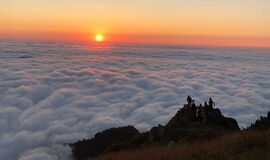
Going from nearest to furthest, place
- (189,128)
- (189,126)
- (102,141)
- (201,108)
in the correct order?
(189,128), (189,126), (201,108), (102,141)

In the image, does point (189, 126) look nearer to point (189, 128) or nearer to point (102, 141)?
point (189, 128)

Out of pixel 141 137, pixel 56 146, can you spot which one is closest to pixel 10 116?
pixel 56 146

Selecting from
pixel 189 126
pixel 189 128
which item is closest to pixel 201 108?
pixel 189 126

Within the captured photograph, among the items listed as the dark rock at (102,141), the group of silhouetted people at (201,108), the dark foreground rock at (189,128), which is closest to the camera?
the dark foreground rock at (189,128)

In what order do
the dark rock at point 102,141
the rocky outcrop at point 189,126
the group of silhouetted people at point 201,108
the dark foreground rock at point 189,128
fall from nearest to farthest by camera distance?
the dark foreground rock at point 189,128 < the rocky outcrop at point 189,126 < the group of silhouetted people at point 201,108 < the dark rock at point 102,141

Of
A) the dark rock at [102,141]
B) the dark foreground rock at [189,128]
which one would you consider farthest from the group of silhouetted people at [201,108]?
the dark rock at [102,141]

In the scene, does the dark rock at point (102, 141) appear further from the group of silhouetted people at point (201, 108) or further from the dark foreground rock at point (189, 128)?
the group of silhouetted people at point (201, 108)

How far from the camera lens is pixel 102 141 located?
45719mm

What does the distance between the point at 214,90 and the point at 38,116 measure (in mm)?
66671

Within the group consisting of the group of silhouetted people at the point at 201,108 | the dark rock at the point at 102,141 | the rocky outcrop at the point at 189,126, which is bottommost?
the dark rock at the point at 102,141

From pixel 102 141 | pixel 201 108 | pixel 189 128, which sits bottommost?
pixel 102 141

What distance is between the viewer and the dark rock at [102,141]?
41594 millimetres

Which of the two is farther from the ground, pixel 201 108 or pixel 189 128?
pixel 201 108

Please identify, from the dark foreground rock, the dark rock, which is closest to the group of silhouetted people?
the dark foreground rock
